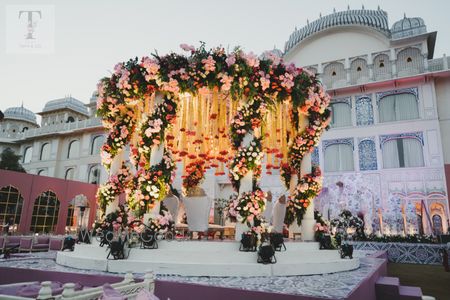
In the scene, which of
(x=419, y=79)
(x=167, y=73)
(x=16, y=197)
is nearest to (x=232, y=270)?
(x=167, y=73)

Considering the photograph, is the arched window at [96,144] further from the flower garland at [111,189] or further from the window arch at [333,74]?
the flower garland at [111,189]

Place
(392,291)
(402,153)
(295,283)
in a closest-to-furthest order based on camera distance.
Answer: (295,283) → (392,291) → (402,153)

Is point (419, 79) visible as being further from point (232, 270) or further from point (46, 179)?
point (46, 179)

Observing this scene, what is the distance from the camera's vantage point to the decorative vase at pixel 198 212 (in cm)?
648

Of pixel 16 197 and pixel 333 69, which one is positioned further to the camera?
pixel 333 69

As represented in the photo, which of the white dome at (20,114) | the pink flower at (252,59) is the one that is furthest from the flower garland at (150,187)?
the white dome at (20,114)

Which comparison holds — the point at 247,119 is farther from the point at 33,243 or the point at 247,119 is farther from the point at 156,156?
the point at 33,243

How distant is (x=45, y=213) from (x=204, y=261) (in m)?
12.5

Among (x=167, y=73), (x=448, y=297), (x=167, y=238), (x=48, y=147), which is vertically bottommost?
(x=448, y=297)

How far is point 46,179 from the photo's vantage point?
1457 centimetres

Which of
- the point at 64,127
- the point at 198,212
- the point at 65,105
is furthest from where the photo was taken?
the point at 65,105

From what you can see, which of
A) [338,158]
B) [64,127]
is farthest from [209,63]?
[64,127]

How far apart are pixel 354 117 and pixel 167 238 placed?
12932mm

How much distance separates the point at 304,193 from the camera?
6586mm
